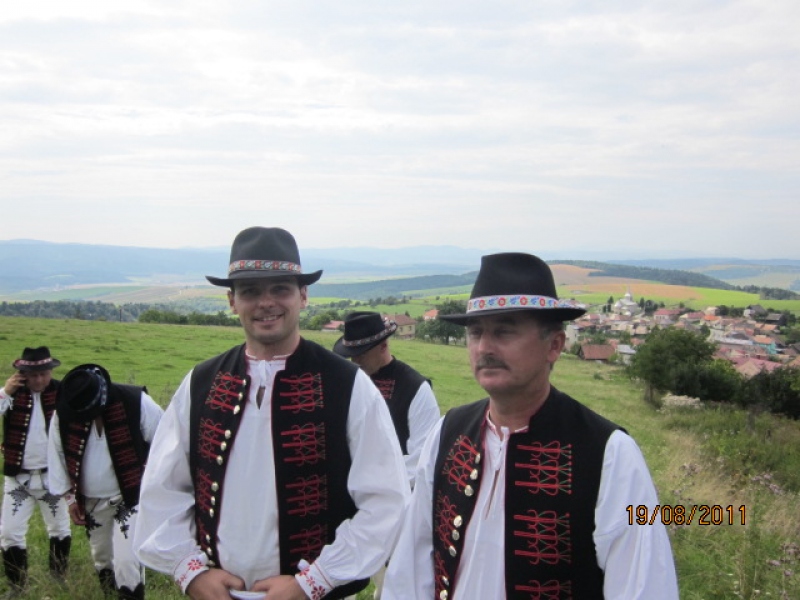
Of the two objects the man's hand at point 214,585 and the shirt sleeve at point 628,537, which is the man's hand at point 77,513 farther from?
the shirt sleeve at point 628,537

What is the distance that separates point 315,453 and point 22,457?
446 centimetres

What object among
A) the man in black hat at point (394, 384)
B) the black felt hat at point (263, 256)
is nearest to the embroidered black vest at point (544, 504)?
the black felt hat at point (263, 256)

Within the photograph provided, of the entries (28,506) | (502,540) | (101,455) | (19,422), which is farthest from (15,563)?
(502,540)

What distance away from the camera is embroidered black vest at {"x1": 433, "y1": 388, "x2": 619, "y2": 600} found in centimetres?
215

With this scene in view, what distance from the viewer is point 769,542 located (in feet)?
21.1

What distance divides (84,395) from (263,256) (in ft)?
9.57

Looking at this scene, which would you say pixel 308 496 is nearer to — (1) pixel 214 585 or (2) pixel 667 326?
(1) pixel 214 585

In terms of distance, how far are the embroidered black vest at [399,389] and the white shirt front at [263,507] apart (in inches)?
81.2

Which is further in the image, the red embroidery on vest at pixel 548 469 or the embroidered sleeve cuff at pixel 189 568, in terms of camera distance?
the embroidered sleeve cuff at pixel 189 568

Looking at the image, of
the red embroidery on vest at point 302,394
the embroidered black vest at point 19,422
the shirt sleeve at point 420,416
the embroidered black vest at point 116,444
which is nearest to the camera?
the red embroidery on vest at point 302,394

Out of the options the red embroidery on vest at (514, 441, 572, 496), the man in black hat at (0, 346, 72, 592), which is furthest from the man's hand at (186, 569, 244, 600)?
the man in black hat at (0, 346, 72, 592)

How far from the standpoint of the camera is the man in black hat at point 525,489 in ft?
6.82

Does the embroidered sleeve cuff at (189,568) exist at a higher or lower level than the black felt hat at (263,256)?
lower

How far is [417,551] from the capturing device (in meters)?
2.55
